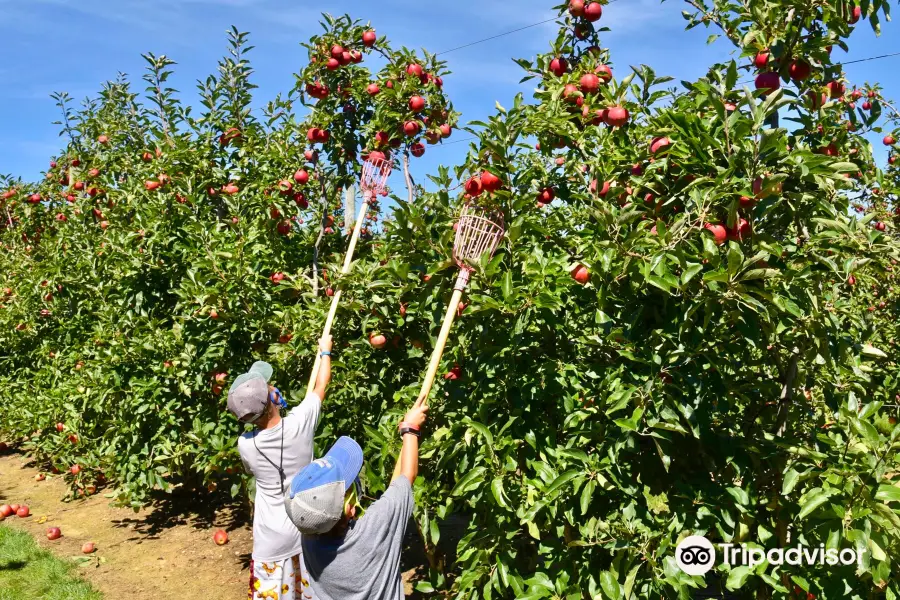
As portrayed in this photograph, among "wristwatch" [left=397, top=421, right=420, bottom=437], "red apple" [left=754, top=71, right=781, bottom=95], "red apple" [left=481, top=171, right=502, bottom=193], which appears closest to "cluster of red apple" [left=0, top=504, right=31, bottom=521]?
"wristwatch" [left=397, top=421, right=420, bottom=437]

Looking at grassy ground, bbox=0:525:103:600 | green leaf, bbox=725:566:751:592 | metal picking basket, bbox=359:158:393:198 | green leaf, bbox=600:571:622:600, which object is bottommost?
grassy ground, bbox=0:525:103:600

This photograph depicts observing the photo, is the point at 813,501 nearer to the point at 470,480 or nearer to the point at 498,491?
the point at 498,491

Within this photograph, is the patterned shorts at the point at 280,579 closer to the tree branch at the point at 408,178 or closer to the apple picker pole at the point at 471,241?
the apple picker pole at the point at 471,241

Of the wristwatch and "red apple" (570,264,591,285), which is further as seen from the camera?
"red apple" (570,264,591,285)

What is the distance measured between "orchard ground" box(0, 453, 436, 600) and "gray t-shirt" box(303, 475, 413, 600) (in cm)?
258

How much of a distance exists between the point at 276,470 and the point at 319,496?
1163 millimetres

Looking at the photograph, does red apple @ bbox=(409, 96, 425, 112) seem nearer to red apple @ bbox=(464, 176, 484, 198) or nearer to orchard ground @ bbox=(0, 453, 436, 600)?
red apple @ bbox=(464, 176, 484, 198)

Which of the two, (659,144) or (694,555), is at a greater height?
(659,144)

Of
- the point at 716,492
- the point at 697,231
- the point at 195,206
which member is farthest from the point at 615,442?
the point at 195,206

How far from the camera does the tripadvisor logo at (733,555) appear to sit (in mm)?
2262

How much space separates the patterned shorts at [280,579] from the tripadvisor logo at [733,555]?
156 cm

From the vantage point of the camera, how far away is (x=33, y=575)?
15.6 feet

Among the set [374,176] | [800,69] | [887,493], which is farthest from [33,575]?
[800,69]

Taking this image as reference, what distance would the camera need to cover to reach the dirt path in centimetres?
457
